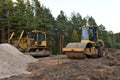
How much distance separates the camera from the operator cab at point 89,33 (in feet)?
81.5

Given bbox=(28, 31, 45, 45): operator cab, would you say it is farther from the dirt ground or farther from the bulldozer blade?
the dirt ground

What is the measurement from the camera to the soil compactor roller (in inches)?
897

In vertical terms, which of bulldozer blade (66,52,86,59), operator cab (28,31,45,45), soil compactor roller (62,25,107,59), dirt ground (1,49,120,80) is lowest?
dirt ground (1,49,120,80)

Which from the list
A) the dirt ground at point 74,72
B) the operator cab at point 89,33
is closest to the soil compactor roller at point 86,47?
the operator cab at point 89,33

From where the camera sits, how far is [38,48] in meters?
29.2

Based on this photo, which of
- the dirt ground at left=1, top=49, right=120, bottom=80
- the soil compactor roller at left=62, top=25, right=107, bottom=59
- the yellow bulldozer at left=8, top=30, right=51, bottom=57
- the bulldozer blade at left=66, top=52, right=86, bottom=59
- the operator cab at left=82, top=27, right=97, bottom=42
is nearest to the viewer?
the dirt ground at left=1, top=49, right=120, bottom=80

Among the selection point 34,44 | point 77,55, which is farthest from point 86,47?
point 34,44

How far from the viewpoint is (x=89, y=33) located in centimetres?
2488

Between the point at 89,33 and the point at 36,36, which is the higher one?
the point at 89,33

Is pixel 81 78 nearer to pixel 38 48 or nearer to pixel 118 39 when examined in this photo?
pixel 38 48

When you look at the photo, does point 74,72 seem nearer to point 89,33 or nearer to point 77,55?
point 77,55

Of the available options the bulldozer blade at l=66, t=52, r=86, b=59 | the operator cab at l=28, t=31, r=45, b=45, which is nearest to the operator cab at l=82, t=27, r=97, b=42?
the bulldozer blade at l=66, t=52, r=86, b=59

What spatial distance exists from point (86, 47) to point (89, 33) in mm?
2114

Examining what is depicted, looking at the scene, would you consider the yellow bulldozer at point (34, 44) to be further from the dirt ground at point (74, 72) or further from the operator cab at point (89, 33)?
the dirt ground at point (74, 72)
